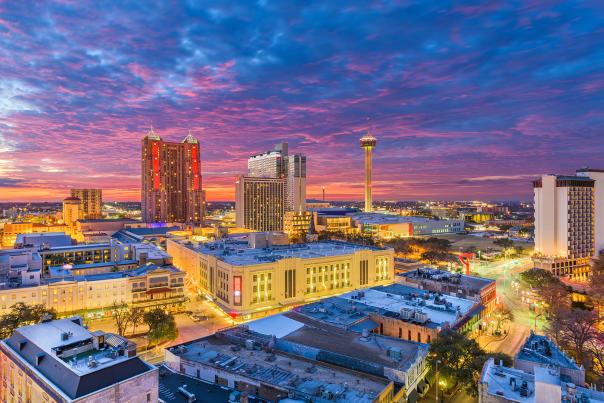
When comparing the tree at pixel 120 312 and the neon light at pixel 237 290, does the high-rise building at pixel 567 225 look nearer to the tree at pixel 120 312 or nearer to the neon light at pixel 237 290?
the neon light at pixel 237 290

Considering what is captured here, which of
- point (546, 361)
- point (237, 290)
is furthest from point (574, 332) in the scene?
point (237, 290)

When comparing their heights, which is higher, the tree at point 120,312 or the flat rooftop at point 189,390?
the flat rooftop at point 189,390

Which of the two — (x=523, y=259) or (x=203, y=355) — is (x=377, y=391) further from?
(x=523, y=259)

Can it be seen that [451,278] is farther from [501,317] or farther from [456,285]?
[501,317]

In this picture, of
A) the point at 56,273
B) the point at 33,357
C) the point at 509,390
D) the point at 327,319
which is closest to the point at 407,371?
the point at 509,390

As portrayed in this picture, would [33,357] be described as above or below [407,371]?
above

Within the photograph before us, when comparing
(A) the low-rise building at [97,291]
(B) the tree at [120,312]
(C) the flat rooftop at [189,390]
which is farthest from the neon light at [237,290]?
(C) the flat rooftop at [189,390]

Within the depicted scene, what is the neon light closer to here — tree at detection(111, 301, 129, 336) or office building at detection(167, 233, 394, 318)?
office building at detection(167, 233, 394, 318)
